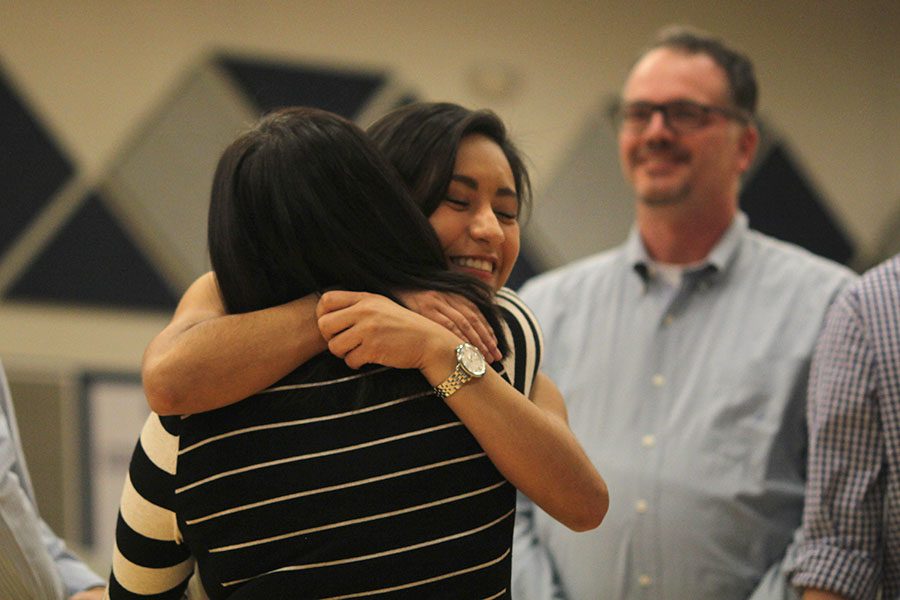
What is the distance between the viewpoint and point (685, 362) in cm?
255

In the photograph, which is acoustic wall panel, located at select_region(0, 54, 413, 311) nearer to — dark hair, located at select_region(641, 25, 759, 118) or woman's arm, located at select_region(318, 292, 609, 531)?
dark hair, located at select_region(641, 25, 759, 118)

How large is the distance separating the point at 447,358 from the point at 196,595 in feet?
1.36

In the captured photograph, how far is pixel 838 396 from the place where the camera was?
209 cm

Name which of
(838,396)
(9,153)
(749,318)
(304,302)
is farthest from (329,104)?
(304,302)

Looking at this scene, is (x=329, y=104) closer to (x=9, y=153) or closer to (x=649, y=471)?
(x=9, y=153)

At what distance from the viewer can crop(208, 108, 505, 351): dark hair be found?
1.17 meters

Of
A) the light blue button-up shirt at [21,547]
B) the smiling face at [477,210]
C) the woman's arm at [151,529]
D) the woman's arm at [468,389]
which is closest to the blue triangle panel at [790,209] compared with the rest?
the smiling face at [477,210]

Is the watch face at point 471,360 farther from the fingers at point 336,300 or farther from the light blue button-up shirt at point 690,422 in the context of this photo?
the light blue button-up shirt at point 690,422

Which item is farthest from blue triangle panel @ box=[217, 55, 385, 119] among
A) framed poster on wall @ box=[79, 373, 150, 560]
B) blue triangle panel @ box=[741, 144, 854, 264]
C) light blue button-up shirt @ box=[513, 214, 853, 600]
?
light blue button-up shirt @ box=[513, 214, 853, 600]

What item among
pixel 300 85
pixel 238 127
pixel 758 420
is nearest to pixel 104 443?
pixel 238 127

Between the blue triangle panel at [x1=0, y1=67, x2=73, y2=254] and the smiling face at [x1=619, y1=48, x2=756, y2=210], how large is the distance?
7.18 ft

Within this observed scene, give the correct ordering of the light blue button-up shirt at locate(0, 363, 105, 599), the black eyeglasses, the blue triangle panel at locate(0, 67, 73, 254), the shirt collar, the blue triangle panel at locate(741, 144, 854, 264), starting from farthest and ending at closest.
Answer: the blue triangle panel at locate(741, 144, 854, 264), the blue triangle panel at locate(0, 67, 73, 254), the black eyeglasses, the shirt collar, the light blue button-up shirt at locate(0, 363, 105, 599)

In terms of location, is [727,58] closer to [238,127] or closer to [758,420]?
[758,420]

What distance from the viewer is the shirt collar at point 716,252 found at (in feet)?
8.71
